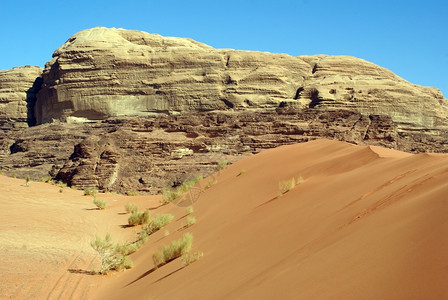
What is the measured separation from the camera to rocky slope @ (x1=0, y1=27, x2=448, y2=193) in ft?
Result: 121

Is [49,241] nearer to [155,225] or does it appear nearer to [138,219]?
[155,225]

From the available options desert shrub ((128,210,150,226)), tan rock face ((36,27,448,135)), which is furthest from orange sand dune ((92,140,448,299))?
tan rock face ((36,27,448,135))

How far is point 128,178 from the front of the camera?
101ft

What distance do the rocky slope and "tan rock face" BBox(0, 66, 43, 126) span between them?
0.38 ft

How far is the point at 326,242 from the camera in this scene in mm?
4867

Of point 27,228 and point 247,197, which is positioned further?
point 27,228

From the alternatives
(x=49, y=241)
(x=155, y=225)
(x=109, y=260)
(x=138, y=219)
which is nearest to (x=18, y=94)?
(x=138, y=219)

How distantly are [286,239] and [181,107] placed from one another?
44.9 meters

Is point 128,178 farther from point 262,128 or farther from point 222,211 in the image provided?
point 222,211

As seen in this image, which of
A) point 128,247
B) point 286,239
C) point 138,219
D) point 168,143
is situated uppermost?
point 286,239

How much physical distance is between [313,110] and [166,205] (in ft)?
98.0

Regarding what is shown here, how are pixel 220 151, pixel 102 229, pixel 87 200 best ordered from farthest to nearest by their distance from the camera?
pixel 220 151 → pixel 87 200 → pixel 102 229

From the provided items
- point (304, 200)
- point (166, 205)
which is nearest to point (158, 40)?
point (166, 205)

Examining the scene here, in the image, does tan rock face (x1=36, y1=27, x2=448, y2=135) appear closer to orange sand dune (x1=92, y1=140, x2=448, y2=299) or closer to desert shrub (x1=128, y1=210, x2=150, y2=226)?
desert shrub (x1=128, y1=210, x2=150, y2=226)
